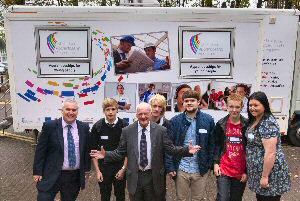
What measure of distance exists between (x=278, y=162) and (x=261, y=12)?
3.71 meters

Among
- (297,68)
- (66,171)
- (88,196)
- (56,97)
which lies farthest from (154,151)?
(297,68)

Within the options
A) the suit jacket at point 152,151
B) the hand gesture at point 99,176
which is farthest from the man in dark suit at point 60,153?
the suit jacket at point 152,151

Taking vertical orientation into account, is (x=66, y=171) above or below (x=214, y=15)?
below

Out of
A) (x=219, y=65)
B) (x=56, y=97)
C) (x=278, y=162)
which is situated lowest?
(x=278, y=162)

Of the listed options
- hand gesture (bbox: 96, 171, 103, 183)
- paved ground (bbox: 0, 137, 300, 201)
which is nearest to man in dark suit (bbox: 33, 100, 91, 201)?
hand gesture (bbox: 96, 171, 103, 183)

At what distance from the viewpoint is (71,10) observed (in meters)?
6.10

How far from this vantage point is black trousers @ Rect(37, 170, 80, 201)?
13.4 feet

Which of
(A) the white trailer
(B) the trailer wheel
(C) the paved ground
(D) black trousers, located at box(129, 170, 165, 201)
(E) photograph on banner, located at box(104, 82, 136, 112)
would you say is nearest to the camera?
(D) black trousers, located at box(129, 170, 165, 201)

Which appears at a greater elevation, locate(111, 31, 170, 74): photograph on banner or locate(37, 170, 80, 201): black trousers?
locate(111, 31, 170, 74): photograph on banner

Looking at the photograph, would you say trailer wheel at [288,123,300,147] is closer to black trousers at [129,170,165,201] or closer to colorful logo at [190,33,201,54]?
colorful logo at [190,33,201,54]

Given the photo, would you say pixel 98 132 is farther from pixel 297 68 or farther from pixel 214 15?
pixel 297 68

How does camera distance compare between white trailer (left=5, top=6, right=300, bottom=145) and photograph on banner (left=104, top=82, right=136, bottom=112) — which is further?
photograph on banner (left=104, top=82, right=136, bottom=112)

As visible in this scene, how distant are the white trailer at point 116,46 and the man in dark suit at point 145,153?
2480 millimetres

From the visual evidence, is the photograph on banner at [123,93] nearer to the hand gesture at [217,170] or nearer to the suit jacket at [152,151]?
the suit jacket at [152,151]
